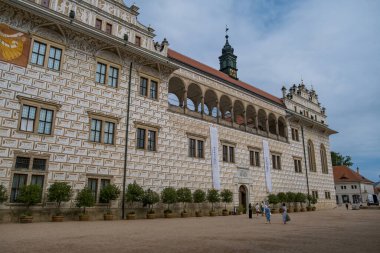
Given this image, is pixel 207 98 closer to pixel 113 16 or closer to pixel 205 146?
pixel 205 146

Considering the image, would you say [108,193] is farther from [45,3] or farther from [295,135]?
[295,135]

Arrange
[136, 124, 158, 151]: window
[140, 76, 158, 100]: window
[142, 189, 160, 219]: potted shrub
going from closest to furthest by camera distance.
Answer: [142, 189, 160, 219]: potted shrub, [136, 124, 158, 151]: window, [140, 76, 158, 100]: window

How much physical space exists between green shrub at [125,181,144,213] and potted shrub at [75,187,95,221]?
2.57m

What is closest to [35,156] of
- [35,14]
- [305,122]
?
[35,14]

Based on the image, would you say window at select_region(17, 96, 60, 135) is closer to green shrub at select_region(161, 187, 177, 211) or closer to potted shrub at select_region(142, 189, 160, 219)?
potted shrub at select_region(142, 189, 160, 219)

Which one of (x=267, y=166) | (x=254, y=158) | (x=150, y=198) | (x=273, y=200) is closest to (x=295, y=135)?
(x=267, y=166)

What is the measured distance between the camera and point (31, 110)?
1731 cm

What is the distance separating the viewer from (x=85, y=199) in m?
17.3

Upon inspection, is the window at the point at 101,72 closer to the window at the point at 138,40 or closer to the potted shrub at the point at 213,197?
the window at the point at 138,40

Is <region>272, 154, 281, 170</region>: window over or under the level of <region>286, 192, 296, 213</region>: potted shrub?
over

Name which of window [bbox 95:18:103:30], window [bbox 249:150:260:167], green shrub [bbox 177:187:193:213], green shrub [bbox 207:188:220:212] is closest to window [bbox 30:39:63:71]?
window [bbox 95:18:103:30]

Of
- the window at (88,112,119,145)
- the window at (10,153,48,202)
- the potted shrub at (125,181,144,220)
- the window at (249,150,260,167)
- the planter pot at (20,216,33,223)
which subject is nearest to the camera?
the planter pot at (20,216,33,223)

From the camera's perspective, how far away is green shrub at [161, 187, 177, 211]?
70.8 ft

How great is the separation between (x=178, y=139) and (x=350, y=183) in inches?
2388
